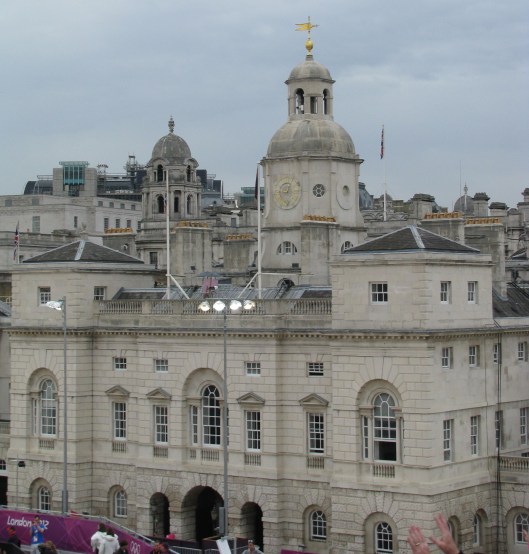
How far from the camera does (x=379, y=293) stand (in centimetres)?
5125

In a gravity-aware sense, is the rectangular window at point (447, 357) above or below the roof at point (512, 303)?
below

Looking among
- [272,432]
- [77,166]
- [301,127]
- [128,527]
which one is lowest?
[128,527]

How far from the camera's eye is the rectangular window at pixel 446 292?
168ft

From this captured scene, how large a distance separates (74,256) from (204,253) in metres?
6.74

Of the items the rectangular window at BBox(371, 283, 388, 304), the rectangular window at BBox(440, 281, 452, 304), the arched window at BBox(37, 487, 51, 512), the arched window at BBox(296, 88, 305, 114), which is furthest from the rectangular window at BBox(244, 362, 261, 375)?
the arched window at BBox(296, 88, 305, 114)

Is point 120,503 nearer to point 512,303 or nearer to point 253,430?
point 253,430

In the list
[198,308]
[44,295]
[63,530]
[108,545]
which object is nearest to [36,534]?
[63,530]

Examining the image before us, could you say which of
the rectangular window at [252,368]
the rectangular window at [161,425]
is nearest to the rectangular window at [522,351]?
the rectangular window at [252,368]

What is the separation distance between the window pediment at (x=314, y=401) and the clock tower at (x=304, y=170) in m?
12.6

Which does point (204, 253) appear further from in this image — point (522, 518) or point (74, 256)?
point (522, 518)

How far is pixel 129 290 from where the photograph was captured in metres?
62.6

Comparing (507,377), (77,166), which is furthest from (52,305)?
(77,166)

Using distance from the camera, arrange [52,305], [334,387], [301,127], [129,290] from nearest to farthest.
Result: [334,387], [52,305], [129,290], [301,127]

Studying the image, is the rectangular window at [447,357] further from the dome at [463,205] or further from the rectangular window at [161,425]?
the dome at [463,205]
